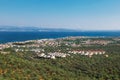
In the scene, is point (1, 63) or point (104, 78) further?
point (104, 78)

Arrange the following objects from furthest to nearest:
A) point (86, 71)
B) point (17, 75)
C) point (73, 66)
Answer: point (73, 66)
point (86, 71)
point (17, 75)

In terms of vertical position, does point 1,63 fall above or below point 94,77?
above

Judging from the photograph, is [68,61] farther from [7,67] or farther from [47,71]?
[7,67]

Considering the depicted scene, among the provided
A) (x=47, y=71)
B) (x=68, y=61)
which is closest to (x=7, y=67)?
(x=47, y=71)

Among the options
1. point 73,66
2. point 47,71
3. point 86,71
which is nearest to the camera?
point 47,71

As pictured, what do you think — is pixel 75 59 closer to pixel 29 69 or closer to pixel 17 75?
pixel 29 69

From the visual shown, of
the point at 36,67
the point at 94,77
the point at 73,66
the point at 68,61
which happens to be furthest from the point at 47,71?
the point at 68,61
